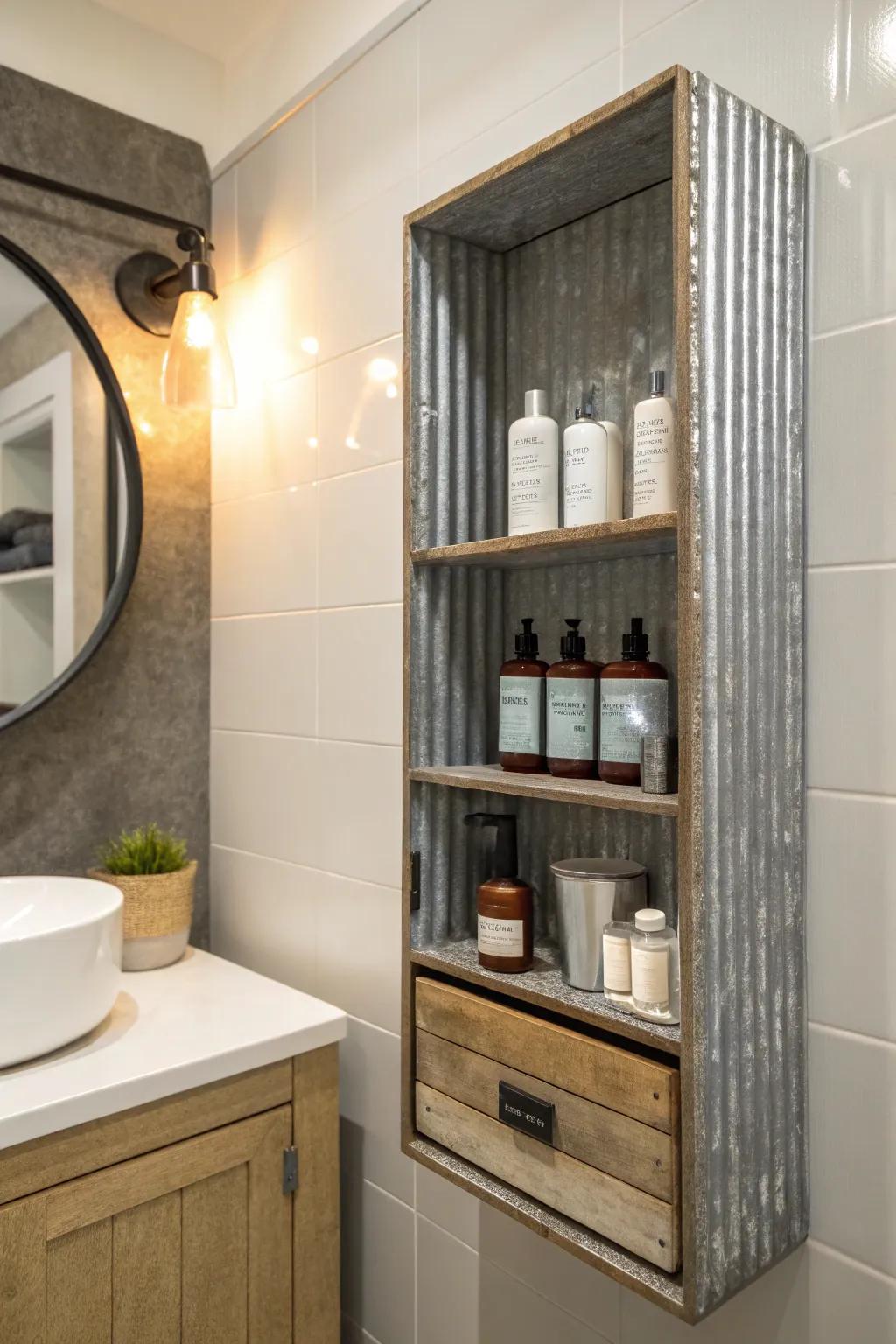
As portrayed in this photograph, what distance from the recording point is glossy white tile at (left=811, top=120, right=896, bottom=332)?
86 centimetres

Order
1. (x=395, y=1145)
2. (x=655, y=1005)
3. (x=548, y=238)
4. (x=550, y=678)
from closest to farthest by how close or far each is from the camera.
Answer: (x=655, y=1005) < (x=550, y=678) < (x=548, y=238) < (x=395, y=1145)

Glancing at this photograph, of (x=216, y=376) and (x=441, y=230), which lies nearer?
(x=441, y=230)

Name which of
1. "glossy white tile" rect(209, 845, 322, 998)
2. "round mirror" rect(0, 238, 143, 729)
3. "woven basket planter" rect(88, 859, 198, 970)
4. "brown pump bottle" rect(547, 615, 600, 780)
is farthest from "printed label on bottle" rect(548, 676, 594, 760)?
"round mirror" rect(0, 238, 143, 729)

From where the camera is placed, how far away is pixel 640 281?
1.07m

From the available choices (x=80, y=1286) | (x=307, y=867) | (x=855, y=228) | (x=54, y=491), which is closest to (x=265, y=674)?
(x=307, y=867)

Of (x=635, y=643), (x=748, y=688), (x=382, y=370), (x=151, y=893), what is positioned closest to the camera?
(x=748, y=688)

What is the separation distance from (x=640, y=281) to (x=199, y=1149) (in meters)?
1.16

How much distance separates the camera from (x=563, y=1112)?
0.89 meters

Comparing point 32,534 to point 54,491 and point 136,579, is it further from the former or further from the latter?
point 136,579

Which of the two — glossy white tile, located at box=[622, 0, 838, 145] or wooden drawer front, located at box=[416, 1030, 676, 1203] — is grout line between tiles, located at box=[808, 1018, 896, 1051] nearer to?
wooden drawer front, located at box=[416, 1030, 676, 1203]

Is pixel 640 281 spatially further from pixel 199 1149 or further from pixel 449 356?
pixel 199 1149

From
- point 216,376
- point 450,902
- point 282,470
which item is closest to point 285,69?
point 216,376

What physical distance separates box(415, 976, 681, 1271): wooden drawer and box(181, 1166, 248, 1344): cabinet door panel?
0.35 meters

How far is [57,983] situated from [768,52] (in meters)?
1.26
